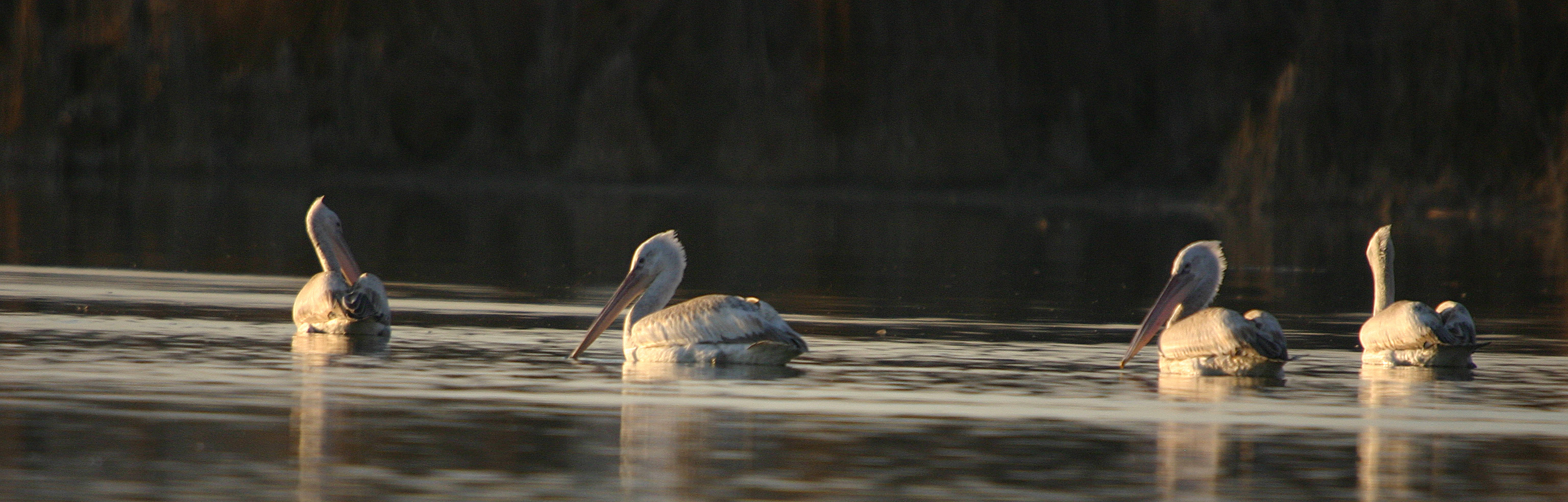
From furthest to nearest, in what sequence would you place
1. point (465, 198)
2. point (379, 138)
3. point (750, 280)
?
1. point (379, 138)
2. point (465, 198)
3. point (750, 280)

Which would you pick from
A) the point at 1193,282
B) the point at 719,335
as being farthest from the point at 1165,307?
the point at 719,335

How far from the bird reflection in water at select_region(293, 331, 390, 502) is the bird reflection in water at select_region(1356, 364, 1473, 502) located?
356 cm

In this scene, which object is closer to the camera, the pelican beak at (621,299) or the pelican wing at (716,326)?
the pelican wing at (716,326)

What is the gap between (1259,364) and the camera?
12.1 metres

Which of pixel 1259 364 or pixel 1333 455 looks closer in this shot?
pixel 1333 455

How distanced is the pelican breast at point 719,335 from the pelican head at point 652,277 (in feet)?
Result: 2.96

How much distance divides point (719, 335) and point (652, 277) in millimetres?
1508

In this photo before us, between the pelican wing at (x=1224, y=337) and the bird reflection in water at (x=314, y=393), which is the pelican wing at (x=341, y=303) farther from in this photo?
the pelican wing at (x=1224, y=337)

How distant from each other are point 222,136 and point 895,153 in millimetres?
13806

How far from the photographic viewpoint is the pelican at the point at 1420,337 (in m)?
A: 12.8

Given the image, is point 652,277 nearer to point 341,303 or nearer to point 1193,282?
point 341,303

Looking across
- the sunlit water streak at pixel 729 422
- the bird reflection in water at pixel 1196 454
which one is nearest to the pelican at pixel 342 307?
the sunlit water streak at pixel 729 422

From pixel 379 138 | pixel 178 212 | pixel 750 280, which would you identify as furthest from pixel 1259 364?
pixel 379 138

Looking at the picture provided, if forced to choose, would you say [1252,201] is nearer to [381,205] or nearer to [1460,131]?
[1460,131]
